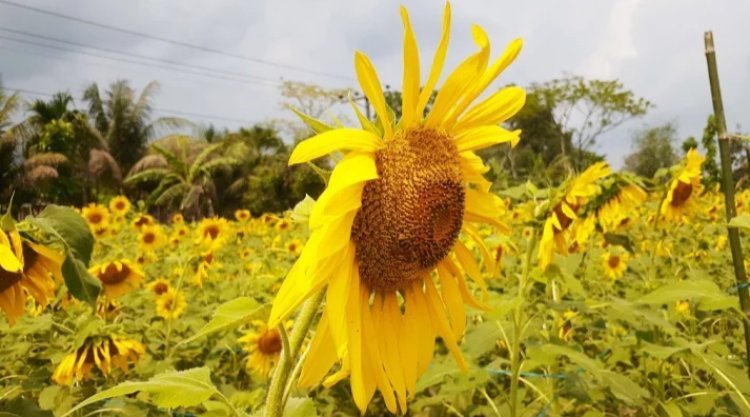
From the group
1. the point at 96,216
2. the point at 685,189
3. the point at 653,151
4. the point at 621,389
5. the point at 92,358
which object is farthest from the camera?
the point at 653,151

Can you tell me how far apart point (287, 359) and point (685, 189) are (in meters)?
2.05

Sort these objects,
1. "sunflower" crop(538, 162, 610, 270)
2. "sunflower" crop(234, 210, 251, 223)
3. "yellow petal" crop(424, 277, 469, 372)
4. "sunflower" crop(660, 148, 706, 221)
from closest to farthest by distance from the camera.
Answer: "yellow petal" crop(424, 277, 469, 372)
"sunflower" crop(538, 162, 610, 270)
"sunflower" crop(660, 148, 706, 221)
"sunflower" crop(234, 210, 251, 223)

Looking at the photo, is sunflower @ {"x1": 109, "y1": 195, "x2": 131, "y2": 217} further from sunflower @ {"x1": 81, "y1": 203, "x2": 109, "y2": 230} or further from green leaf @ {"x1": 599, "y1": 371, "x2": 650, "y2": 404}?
green leaf @ {"x1": 599, "y1": 371, "x2": 650, "y2": 404}

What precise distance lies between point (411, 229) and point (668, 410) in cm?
93

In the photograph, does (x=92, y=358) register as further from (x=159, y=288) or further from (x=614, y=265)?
(x=614, y=265)

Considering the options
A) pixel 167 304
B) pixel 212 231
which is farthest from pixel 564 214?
pixel 212 231

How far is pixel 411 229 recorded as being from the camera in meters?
0.78

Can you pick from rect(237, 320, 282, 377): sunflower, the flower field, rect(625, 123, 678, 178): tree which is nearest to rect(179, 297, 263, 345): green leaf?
the flower field

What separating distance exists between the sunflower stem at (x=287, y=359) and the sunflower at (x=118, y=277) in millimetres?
1980

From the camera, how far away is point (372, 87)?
73cm

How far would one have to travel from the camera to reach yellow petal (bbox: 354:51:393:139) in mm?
704

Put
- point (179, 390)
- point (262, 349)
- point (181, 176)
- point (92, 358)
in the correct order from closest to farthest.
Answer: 1. point (179, 390)
2. point (92, 358)
3. point (262, 349)
4. point (181, 176)

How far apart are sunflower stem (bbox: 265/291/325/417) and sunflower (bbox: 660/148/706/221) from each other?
187 cm

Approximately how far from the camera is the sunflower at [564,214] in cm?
181
